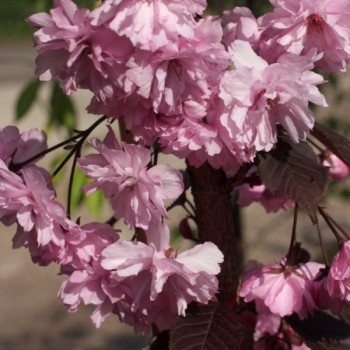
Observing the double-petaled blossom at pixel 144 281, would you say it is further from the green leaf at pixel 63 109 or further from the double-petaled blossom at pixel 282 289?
the green leaf at pixel 63 109

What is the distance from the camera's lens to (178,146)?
3.03ft

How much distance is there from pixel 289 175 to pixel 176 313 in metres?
0.21

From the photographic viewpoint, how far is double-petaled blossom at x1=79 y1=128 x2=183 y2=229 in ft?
3.00

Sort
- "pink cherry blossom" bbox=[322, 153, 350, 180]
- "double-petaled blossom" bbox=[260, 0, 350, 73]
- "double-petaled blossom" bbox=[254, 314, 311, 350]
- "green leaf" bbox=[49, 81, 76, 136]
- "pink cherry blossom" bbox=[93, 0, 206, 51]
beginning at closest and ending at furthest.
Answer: "pink cherry blossom" bbox=[93, 0, 206, 51] < "double-petaled blossom" bbox=[260, 0, 350, 73] < "double-petaled blossom" bbox=[254, 314, 311, 350] < "pink cherry blossom" bbox=[322, 153, 350, 180] < "green leaf" bbox=[49, 81, 76, 136]

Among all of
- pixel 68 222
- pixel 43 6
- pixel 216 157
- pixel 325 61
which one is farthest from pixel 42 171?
pixel 43 6

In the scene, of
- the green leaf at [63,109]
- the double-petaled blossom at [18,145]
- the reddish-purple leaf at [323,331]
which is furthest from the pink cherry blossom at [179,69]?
the green leaf at [63,109]

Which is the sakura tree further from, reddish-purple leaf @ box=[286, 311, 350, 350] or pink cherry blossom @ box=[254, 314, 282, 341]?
pink cherry blossom @ box=[254, 314, 282, 341]

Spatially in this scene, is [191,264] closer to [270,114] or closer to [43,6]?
[270,114]

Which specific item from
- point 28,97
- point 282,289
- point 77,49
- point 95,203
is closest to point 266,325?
point 282,289

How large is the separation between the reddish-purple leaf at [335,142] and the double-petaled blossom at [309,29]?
13 centimetres

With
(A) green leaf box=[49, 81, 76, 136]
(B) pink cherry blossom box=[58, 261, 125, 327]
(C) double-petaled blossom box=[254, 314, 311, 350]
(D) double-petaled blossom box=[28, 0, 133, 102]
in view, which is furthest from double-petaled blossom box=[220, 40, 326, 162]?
(A) green leaf box=[49, 81, 76, 136]

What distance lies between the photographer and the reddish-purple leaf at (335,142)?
104 centimetres

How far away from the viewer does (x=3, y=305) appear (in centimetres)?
480

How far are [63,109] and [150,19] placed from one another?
1.29 metres
